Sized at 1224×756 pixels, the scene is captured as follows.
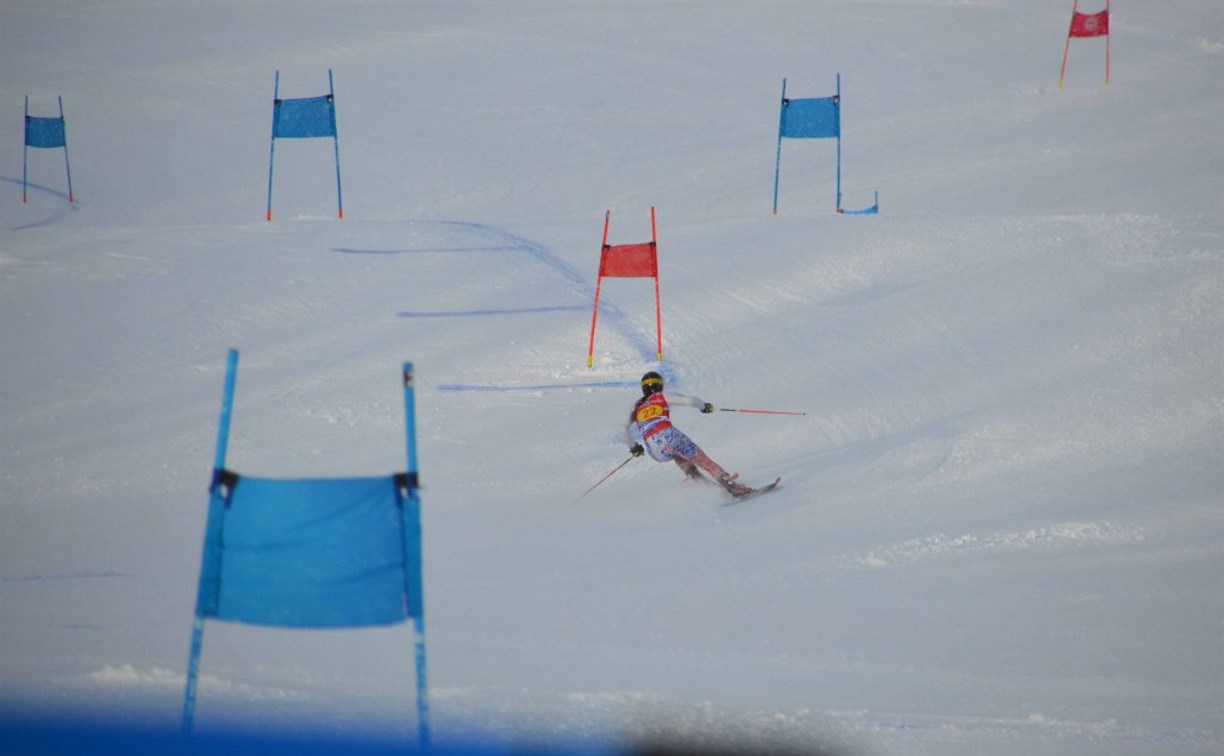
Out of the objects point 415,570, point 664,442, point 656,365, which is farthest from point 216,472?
point 656,365

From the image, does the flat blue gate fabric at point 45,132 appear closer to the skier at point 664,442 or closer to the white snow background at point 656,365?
the white snow background at point 656,365

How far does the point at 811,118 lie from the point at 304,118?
5441mm

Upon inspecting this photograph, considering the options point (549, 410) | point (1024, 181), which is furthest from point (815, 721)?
point (1024, 181)

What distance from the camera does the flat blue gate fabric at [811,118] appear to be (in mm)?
12586

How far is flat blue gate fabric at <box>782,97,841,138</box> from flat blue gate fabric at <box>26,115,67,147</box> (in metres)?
8.40

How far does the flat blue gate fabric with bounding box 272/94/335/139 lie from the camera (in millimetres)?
12844

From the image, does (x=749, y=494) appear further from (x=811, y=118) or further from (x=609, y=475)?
(x=811, y=118)

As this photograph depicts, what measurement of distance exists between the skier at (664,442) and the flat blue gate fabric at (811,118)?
211 inches

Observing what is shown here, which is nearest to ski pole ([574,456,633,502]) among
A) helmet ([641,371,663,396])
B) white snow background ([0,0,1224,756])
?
Answer: white snow background ([0,0,1224,756])

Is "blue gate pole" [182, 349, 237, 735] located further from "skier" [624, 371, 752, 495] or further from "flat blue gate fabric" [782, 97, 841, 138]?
"flat blue gate fabric" [782, 97, 841, 138]

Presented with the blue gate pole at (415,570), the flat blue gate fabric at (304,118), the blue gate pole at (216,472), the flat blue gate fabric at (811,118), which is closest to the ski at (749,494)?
the blue gate pole at (415,570)

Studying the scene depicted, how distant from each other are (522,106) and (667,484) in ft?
39.7

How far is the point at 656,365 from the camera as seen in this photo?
10469 millimetres

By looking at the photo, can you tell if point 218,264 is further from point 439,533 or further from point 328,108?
point 439,533
